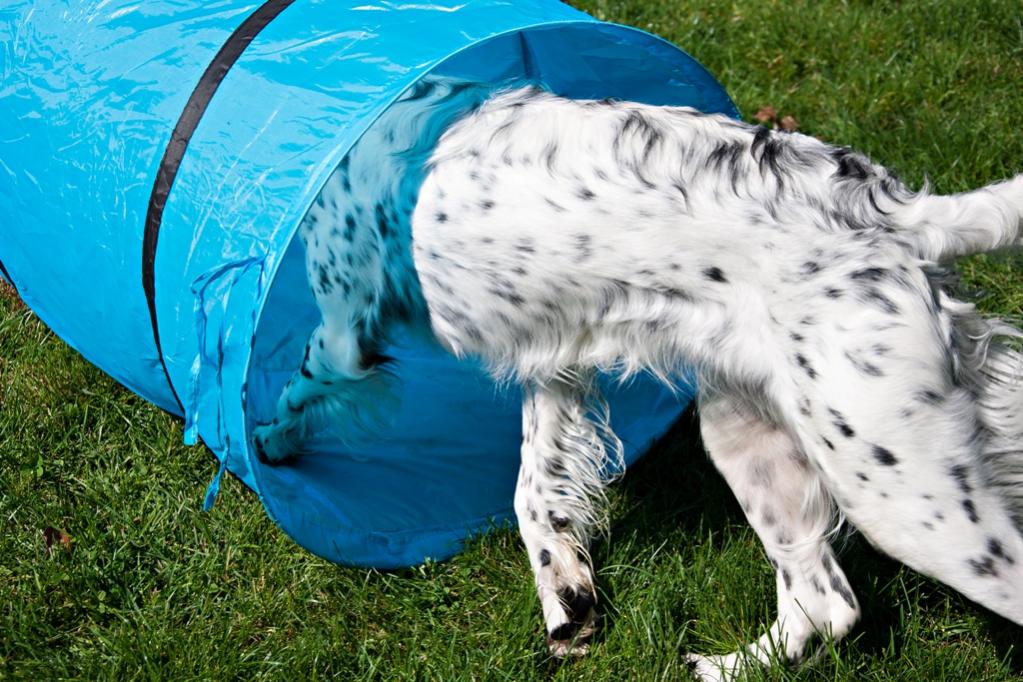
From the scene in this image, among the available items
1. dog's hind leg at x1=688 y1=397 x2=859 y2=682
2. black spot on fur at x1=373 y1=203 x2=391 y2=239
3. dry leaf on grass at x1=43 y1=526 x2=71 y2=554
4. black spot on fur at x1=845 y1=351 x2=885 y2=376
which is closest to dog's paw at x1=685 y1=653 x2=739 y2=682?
dog's hind leg at x1=688 y1=397 x2=859 y2=682

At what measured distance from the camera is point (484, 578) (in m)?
3.50

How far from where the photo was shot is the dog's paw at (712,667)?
305cm

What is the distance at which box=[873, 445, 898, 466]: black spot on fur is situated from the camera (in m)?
2.49

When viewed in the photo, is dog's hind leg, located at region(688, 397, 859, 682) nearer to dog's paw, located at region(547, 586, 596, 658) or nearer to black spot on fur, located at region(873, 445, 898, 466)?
dog's paw, located at region(547, 586, 596, 658)

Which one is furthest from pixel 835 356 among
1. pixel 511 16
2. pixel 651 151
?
pixel 511 16

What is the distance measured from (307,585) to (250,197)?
1110 millimetres

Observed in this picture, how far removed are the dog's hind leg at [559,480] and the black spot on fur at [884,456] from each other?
107 cm

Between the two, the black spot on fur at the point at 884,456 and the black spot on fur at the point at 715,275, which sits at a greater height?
the black spot on fur at the point at 715,275

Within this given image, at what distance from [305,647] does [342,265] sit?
3.31 ft

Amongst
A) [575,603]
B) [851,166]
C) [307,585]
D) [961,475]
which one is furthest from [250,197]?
[961,475]

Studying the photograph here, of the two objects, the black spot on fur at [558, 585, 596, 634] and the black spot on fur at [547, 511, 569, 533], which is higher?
the black spot on fur at [547, 511, 569, 533]

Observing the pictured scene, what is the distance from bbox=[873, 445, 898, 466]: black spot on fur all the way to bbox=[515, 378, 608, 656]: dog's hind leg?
3.51 ft

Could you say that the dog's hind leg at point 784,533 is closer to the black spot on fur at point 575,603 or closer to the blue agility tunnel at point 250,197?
the black spot on fur at point 575,603

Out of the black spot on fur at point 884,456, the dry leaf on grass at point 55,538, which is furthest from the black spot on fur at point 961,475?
the dry leaf on grass at point 55,538
